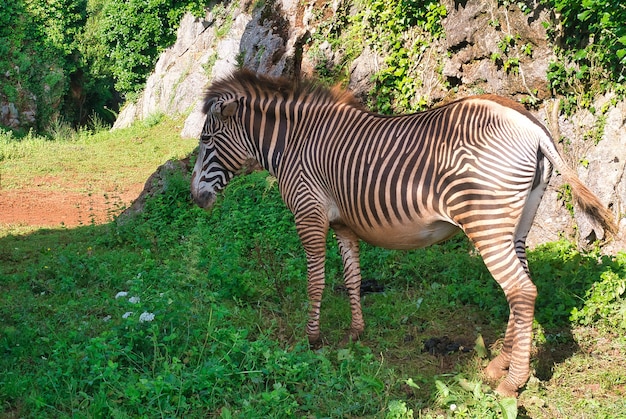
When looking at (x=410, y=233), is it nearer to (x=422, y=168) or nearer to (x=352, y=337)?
(x=422, y=168)

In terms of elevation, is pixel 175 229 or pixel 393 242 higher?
pixel 393 242

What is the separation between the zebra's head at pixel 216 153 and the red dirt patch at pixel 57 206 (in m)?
Result: 6.02

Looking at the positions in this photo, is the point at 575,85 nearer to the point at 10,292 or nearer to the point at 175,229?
the point at 175,229

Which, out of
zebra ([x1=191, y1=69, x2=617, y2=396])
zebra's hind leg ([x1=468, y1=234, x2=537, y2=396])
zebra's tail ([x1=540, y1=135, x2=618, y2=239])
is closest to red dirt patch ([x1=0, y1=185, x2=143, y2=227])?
zebra ([x1=191, y1=69, x2=617, y2=396])

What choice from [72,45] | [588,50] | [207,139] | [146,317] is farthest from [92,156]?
[588,50]

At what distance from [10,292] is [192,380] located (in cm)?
428

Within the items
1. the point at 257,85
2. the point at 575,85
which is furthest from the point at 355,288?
the point at 575,85

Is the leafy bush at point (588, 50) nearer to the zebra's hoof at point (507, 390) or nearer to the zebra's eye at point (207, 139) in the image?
the zebra's hoof at point (507, 390)

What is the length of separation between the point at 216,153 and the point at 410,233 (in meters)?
2.18

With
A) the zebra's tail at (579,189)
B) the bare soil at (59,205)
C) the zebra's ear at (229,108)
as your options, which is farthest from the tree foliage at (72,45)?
the zebra's tail at (579,189)

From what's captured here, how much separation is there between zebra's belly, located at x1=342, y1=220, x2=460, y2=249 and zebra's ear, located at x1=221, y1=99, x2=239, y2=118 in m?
1.70

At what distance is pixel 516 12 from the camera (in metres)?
8.09

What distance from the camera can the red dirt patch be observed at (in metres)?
12.4

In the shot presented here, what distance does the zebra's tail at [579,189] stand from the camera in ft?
15.3
